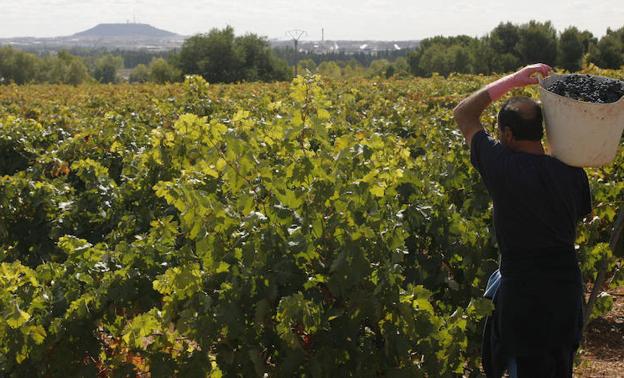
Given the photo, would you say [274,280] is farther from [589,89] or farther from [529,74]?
[589,89]

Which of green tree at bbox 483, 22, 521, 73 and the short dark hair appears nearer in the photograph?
the short dark hair

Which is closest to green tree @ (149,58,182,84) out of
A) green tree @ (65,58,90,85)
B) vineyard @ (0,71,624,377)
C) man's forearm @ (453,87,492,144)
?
green tree @ (65,58,90,85)

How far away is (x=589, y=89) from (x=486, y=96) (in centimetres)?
37

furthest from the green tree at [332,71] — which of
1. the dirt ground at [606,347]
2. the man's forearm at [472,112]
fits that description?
the man's forearm at [472,112]

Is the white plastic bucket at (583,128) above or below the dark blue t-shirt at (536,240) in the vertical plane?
above

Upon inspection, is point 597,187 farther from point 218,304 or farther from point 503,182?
point 218,304

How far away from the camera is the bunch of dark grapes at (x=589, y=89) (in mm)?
2582

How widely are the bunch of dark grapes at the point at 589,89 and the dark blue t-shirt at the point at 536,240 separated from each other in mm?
250

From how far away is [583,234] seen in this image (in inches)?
156

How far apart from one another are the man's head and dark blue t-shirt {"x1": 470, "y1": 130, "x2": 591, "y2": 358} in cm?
7

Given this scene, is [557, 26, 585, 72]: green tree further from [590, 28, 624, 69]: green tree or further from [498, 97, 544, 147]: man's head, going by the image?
[498, 97, 544, 147]: man's head

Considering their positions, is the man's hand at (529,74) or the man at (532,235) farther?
the man's hand at (529,74)

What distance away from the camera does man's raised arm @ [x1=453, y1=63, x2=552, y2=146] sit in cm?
271

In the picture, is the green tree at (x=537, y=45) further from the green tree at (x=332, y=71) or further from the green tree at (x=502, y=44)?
the green tree at (x=332, y=71)
